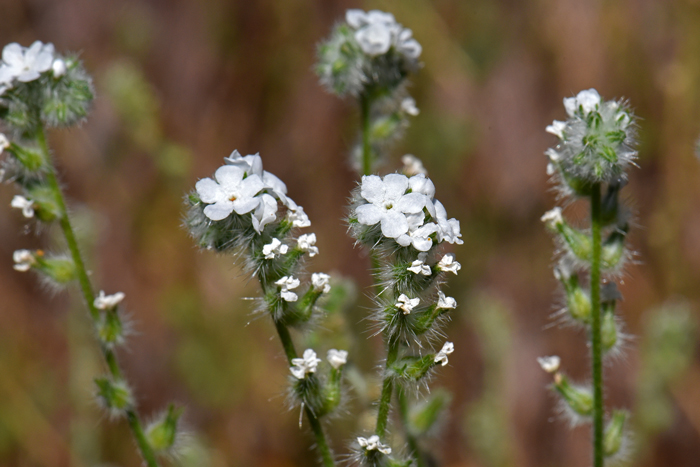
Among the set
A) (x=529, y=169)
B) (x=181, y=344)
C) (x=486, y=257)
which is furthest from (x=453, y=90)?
(x=181, y=344)

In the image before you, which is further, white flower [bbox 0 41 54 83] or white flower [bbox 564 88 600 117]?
white flower [bbox 0 41 54 83]

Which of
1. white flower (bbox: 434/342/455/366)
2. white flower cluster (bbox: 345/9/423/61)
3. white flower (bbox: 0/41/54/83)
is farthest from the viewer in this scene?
white flower cluster (bbox: 345/9/423/61)

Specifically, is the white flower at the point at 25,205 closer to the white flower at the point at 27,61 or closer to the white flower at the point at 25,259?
the white flower at the point at 25,259

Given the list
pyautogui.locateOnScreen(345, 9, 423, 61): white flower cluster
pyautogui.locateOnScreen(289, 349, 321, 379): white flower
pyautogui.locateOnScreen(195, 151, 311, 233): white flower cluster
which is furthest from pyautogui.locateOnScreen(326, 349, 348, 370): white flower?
pyautogui.locateOnScreen(345, 9, 423, 61): white flower cluster

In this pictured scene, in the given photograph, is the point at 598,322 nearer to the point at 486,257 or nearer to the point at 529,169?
the point at 486,257

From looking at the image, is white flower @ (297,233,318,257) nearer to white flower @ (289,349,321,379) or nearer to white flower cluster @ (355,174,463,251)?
white flower cluster @ (355,174,463,251)

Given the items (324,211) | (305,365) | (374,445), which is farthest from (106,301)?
(324,211)

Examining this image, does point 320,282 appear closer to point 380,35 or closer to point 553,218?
point 553,218
